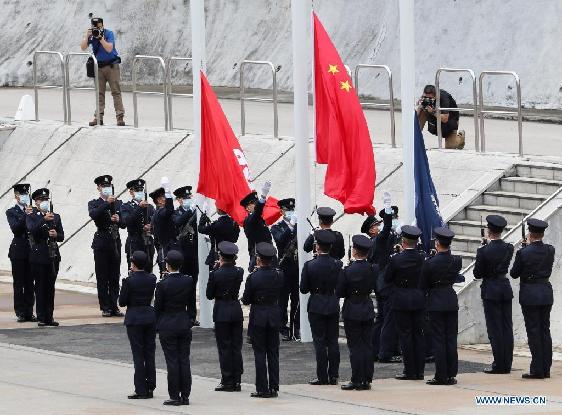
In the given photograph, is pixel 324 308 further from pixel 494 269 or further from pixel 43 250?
pixel 43 250

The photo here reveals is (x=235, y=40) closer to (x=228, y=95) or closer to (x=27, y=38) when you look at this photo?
(x=228, y=95)

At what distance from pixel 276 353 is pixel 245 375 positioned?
1175 mm

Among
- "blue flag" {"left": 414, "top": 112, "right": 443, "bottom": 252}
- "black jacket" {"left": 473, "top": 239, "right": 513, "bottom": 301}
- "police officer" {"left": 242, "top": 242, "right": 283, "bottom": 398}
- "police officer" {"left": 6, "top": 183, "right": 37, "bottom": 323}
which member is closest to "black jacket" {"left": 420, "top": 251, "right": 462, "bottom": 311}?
"black jacket" {"left": 473, "top": 239, "right": 513, "bottom": 301}

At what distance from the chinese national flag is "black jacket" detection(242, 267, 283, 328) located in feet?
10.7

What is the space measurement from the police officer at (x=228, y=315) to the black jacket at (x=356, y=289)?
1013 mm

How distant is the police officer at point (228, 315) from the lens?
1766cm

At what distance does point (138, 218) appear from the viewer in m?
22.6

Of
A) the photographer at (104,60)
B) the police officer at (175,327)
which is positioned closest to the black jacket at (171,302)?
the police officer at (175,327)

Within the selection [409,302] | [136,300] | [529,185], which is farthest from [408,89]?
[136,300]

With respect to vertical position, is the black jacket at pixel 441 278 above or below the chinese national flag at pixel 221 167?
below

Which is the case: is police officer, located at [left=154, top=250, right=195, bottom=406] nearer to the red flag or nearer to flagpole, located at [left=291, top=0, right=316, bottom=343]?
the red flag

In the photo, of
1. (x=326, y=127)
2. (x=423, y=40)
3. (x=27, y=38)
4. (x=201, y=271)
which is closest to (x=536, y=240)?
(x=326, y=127)

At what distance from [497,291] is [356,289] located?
5.78ft

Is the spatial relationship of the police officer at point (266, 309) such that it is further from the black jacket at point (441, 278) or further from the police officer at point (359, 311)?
the black jacket at point (441, 278)
